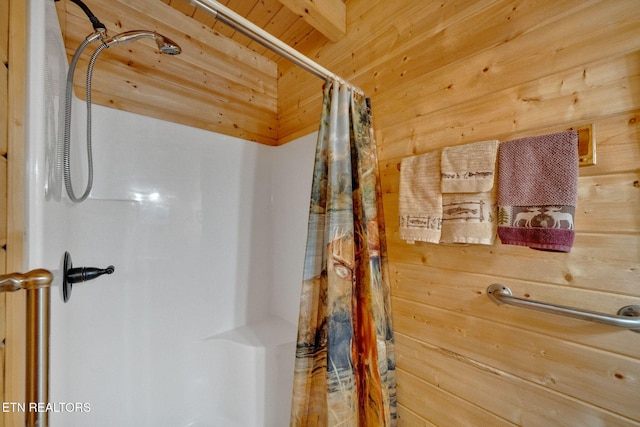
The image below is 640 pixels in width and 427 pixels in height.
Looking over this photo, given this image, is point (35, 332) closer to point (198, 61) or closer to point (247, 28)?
point (247, 28)

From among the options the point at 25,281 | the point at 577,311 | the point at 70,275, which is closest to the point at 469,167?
the point at 577,311

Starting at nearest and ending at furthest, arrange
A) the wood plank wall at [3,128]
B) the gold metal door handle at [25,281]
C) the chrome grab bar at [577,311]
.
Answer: the gold metal door handle at [25,281] → the wood plank wall at [3,128] → the chrome grab bar at [577,311]

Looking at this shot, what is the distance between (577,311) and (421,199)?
1.80 ft

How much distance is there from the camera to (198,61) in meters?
1.54

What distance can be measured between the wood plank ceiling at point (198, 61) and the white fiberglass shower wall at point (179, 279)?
131mm

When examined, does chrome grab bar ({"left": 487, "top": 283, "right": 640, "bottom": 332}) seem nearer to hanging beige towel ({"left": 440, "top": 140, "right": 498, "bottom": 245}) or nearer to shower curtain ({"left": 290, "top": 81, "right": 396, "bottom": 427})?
hanging beige towel ({"left": 440, "top": 140, "right": 498, "bottom": 245})

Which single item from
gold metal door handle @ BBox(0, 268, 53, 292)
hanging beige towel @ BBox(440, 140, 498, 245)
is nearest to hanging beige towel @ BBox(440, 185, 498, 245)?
hanging beige towel @ BBox(440, 140, 498, 245)

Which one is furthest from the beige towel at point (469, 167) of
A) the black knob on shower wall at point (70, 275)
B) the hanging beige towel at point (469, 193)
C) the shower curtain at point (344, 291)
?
the black knob on shower wall at point (70, 275)

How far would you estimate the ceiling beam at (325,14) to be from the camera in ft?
4.10

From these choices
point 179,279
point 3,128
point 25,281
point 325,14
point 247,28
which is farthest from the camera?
point 179,279

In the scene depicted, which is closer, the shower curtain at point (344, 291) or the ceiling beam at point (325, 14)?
the shower curtain at point (344, 291)

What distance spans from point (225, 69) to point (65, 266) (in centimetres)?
144

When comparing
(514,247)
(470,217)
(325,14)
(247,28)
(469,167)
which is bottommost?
(514,247)

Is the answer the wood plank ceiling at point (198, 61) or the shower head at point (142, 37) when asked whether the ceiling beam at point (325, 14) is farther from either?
the shower head at point (142, 37)
